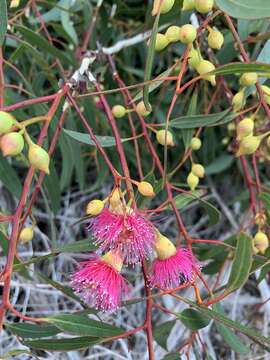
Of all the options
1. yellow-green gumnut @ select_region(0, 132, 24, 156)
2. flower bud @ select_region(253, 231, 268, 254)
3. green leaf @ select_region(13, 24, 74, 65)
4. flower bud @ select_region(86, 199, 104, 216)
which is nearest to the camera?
yellow-green gumnut @ select_region(0, 132, 24, 156)

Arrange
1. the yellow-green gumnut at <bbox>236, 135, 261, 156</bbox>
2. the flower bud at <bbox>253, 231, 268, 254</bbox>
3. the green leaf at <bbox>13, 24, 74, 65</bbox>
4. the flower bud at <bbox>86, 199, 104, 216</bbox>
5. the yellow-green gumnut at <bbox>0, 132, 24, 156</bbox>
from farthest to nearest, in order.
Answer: the green leaf at <bbox>13, 24, 74, 65</bbox>, the flower bud at <bbox>253, 231, 268, 254</bbox>, the yellow-green gumnut at <bbox>236, 135, 261, 156</bbox>, the flower bud at <bbox>86, 199, 104, 216</bbox>, the yellow-green gumnut at <bbox>0, 132, 24, 156</bbox>

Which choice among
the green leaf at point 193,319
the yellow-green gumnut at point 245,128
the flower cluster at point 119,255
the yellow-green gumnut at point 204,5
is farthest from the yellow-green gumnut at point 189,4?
the green leaf at point 193,319

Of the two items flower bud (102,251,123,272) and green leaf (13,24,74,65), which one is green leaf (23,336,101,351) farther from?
green leaf (13,24,74,65)

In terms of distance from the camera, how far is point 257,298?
1655mm

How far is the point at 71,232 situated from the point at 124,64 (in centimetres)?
49

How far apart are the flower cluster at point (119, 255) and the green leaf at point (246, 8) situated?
0.91 feet

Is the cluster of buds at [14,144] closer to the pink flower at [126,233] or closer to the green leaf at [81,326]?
the pink flower at [126,233]

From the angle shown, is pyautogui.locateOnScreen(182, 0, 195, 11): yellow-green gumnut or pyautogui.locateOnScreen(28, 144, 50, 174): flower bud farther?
pyautogui.locateOnScreen(182, 0, 195, 11): yellow-green gumnut

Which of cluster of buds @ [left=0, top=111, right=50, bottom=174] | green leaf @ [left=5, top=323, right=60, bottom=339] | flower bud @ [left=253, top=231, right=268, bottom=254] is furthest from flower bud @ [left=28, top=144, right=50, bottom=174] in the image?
flower bud @ [left=253, top=231, right=268, bottom=254]

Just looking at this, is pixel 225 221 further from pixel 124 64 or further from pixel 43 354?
pixel 43 354

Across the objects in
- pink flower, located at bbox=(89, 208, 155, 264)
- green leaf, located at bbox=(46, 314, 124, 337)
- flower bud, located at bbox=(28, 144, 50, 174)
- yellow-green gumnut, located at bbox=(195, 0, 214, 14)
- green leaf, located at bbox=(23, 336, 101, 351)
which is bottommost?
green leaf, located at bbox=(23, 336, 101, 351)

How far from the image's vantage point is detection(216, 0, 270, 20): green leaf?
0.80m

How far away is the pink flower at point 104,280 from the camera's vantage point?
0.86 m

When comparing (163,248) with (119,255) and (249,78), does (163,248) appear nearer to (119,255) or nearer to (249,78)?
(119,255)
